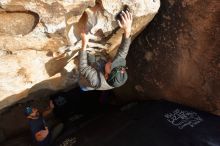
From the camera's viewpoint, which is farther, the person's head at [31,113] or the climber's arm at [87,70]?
the person's head at [31,113]

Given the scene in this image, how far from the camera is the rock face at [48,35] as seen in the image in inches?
90.7

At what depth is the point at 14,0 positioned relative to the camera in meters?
2.17

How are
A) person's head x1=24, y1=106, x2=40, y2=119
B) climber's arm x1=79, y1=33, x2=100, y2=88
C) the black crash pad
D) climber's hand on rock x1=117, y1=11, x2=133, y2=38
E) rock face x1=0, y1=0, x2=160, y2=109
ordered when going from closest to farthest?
rock face x1=0, y1=0, x2=160, y2=109, climber's hand on rock x1=117, y1=11, x2=133, y2=38, climber's arm x1=79, y1=33, x2=100, y2=88, the black crash pad, person's head x1=24, y1=106, x2=40, y2=119

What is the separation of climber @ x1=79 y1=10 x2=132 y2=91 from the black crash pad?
22.3 inches

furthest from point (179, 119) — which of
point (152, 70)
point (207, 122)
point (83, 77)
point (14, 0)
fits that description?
point (14, 0)

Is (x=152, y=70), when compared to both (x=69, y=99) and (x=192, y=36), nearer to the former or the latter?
(x=192, y=36)

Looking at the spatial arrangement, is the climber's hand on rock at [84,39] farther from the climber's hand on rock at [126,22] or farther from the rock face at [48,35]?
the climber's hand on rock at [126,22]

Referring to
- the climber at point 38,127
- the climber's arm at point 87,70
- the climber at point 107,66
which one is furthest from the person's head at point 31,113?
the climber's arm at point 87,70

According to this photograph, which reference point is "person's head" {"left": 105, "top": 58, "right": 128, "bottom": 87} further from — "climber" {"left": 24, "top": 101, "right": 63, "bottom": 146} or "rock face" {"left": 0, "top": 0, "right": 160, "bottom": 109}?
"climber" {"left": 24, "top": 101, "right": 63, "bottom": 146}

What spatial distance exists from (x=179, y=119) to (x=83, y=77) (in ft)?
2.98

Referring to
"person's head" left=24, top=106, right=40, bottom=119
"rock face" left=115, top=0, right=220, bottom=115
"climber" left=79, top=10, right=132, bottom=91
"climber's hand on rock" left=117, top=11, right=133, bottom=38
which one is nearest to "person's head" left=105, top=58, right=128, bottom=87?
"climber" left=79, top=10, right=132, bottom=91

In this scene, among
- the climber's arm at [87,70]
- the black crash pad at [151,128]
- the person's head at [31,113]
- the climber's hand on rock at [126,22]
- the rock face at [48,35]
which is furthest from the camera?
the person's head at [31,113]

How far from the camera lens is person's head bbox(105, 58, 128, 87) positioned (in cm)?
256

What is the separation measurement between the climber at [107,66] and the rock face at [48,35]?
86 millimetres
